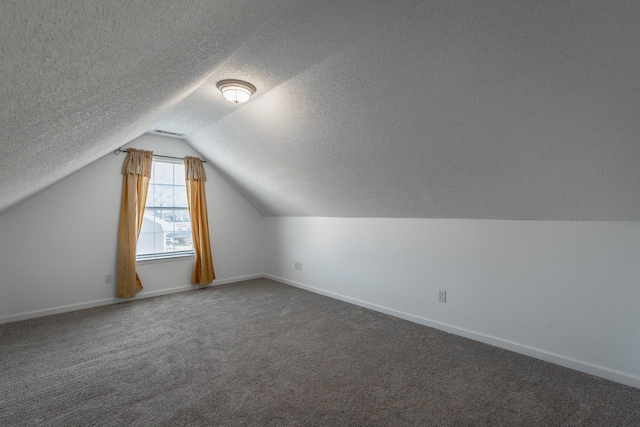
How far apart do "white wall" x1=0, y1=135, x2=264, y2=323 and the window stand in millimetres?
224

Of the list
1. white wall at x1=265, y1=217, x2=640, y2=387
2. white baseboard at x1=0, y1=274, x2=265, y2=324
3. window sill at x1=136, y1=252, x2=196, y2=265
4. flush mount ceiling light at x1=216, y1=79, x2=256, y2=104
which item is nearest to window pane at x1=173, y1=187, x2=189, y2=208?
window sill at x1=136, y1=252, x2=196, y2=265

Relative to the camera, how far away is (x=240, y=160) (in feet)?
14.4

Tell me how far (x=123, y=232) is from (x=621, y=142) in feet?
16.6

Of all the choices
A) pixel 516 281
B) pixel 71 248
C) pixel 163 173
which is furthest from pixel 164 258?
pixel 516 281

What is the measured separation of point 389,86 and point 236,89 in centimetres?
128

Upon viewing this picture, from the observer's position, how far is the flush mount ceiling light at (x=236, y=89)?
262 cm

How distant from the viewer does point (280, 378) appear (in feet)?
7.68

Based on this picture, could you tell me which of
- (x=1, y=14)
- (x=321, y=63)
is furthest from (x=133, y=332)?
(x=1, y=14)

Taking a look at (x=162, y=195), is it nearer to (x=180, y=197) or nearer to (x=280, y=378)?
(x=180, y=197)

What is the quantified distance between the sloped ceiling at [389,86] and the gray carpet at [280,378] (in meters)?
1.30

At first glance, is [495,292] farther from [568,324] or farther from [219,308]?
[219,308]

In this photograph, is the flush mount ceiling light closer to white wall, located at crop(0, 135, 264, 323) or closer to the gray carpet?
the gray carpet

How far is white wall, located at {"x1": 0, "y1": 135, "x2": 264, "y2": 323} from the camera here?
3.61 m

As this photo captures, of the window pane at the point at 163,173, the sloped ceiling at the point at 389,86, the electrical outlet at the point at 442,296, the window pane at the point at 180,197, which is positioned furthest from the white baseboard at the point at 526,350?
the window pane at the point at 163,173
